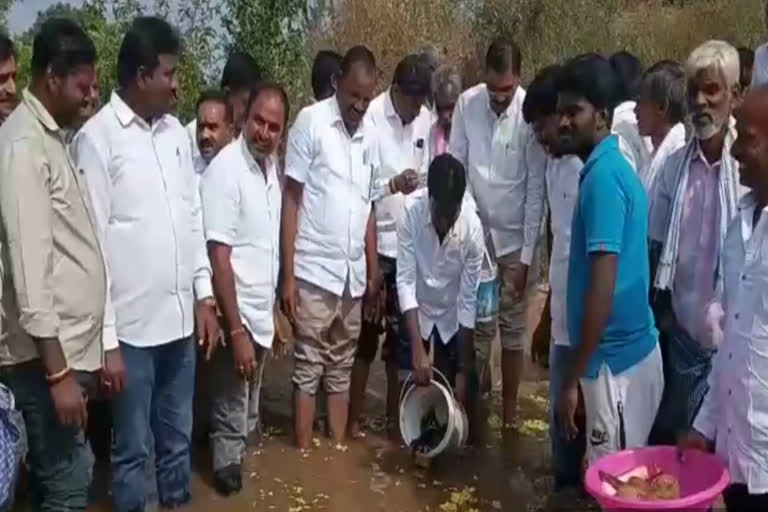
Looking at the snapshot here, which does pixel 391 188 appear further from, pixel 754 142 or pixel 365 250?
pixel 754 142

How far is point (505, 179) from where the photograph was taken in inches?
270

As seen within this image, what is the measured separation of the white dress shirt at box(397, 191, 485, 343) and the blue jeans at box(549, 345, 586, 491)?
1.02 m

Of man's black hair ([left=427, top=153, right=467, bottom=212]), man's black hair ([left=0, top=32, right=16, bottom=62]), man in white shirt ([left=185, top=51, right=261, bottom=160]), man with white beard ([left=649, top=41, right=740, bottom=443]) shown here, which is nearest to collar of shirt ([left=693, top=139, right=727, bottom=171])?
man with white beard ([left=649, top=41, right=740, bottom=443])

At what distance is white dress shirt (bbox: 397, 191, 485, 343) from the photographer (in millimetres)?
6469

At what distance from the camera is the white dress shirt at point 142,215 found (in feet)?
17.0

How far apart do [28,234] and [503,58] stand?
3.41m

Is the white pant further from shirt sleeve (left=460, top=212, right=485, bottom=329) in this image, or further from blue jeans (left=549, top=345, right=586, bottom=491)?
shirt sleeve (left=460, top=212, right=485, bottom=329)

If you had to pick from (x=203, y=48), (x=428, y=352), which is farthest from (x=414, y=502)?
(x=203, y=48)

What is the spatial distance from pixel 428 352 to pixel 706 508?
3039 millimetres

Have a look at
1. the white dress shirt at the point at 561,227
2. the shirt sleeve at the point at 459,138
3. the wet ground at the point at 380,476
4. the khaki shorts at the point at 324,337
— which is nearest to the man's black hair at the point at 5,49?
the khaki shorts at the point at 324,337

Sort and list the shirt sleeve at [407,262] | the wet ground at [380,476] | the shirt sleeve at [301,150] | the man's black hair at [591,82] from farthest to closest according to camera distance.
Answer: the shirt sleeve at [301,150]
the shirt sleeve at [407,262]
the wet ground at [380,476]
the man's black hair at [591,82]

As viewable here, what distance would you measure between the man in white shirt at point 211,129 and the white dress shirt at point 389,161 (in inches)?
34.8

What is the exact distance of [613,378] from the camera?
4566mm

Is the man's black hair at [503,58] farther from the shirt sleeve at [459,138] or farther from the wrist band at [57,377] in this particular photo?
the wrist band at [57,377]
